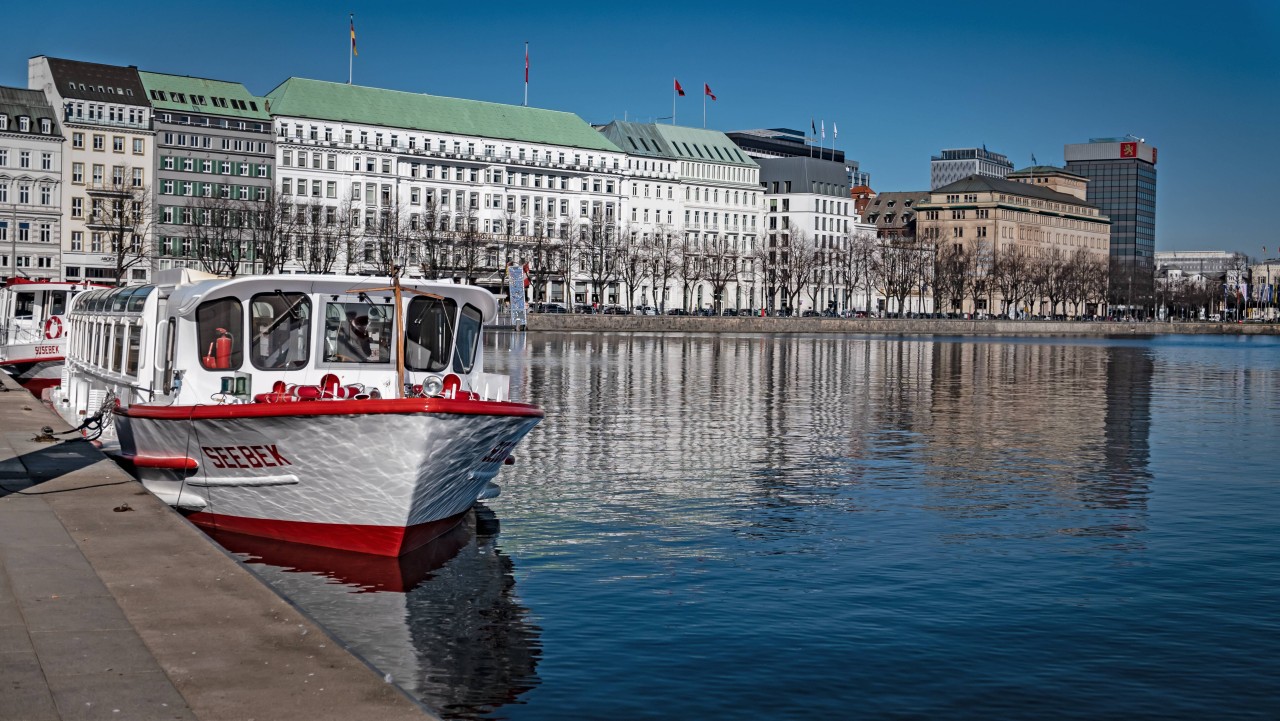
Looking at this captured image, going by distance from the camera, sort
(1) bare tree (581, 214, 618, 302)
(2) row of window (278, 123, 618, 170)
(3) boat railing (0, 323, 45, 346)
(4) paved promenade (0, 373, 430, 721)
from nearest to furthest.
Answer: (4) paved promenade (0, 373, 430, 721), (3) boat railing (0, 323, 45, 346), (2) row of window (278, 123, 618, 170), (1) bare tree (581, 214, 618, 302)

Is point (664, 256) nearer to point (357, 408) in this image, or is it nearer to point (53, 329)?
point (53, 329)

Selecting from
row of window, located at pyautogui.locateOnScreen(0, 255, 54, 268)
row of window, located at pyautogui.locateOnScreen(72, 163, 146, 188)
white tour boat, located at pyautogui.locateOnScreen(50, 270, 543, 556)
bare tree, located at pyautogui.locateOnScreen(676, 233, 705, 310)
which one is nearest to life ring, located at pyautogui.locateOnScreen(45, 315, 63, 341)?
white tour boat, located at pyautogui.locateOnScreen(50, 270, 543, 556)

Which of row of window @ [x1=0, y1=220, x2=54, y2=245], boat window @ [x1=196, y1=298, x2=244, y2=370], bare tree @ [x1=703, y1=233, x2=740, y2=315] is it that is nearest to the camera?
boat window @ [x1=196, y1=298, x2=244, y2=370]

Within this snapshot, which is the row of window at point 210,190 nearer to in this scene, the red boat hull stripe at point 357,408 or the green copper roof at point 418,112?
the green copper roof at point 418,112

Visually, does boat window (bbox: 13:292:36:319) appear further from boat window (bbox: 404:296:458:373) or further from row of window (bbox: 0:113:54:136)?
row of window (bbox: 0:113:54:136)

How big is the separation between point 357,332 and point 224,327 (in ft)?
7.35

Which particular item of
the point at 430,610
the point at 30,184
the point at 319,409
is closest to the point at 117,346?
the point at 319,409

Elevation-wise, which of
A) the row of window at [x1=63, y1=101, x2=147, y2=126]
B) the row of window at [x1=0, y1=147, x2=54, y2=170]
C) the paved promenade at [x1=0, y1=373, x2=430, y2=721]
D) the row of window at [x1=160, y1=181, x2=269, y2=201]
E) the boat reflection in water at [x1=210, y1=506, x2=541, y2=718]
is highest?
the row of window at [x1=63, y1=101, x2=147, y2=126]

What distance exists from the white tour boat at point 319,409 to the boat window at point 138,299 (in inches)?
83.2

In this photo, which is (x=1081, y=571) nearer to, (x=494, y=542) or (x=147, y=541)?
(x=494, y=542)

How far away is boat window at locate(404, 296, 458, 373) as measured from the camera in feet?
83.0

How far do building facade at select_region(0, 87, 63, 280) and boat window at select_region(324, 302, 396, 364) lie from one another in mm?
131527

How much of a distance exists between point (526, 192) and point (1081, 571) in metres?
171

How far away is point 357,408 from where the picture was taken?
20.8 meters
